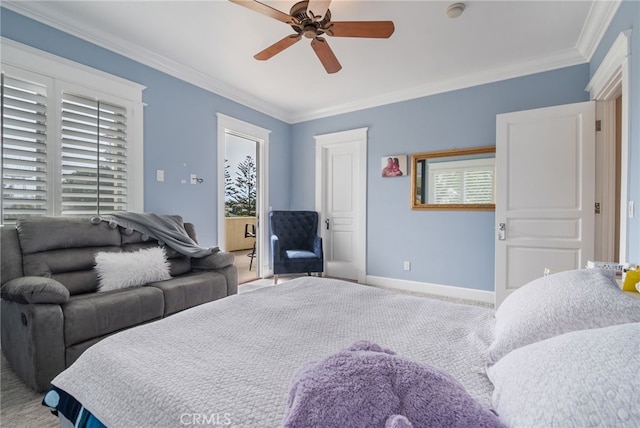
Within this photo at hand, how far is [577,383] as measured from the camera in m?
0.50

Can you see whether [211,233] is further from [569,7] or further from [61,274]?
[569,7]

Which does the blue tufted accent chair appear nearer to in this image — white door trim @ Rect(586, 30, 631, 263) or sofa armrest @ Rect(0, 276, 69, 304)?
sofa armrest @ Rect(0, 276, 69, 304)

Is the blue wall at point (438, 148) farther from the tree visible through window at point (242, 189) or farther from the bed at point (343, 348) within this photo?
the tree visible through window at point (242, 189)

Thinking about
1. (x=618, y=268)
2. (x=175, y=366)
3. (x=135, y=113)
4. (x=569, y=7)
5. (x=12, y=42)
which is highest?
(x=569, y=7)

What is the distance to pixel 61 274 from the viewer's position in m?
2.12

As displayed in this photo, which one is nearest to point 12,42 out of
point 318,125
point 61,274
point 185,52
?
point 185,52

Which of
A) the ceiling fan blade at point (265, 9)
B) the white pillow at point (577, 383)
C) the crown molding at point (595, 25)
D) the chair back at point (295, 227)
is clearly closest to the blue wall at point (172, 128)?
the chair back at point (295, 227)

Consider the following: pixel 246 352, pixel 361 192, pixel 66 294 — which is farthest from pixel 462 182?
pixel 66 294

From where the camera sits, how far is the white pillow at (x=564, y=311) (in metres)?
0.80

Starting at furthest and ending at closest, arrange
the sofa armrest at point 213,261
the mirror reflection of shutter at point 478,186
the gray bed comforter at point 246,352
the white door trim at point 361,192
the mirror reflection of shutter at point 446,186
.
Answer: the white door trim at point 361,192 → the mirror reflection of shutter at point 446,186 → the mirror reflection of shutter at point 478,186 → the sofa armrest at point 213,261 → the gray bed comforter at point 246,352

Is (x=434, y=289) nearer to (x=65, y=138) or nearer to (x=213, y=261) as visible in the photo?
(x=213, y=261)

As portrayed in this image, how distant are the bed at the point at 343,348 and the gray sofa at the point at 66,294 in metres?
0.93

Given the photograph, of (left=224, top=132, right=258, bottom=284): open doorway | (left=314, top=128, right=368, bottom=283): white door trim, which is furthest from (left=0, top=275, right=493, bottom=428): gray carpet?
(left=224, top=132, right=258, bottom=284): open doorway

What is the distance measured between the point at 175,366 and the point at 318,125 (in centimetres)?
439
